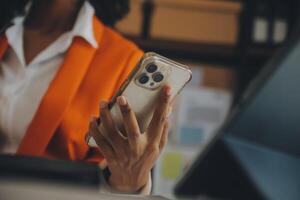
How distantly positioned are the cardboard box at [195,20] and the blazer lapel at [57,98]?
104cm

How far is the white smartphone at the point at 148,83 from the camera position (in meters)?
0.56

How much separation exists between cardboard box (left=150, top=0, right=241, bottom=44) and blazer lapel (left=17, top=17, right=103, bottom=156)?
3.41ft

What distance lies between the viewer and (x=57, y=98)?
2.53 feet

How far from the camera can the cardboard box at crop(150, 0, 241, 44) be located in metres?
1.85

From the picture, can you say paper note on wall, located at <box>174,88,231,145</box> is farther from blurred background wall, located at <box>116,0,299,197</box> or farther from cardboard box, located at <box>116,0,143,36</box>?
cardboard box, located at <box>116,0,143,36</box>

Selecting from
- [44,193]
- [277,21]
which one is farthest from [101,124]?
[277,21]

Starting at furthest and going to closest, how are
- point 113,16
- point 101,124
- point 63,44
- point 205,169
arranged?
point 113,16
point 63,44
point 205,169
point 101,124

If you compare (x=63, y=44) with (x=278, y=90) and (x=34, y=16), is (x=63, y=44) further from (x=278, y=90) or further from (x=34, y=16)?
(x=278, y=90)

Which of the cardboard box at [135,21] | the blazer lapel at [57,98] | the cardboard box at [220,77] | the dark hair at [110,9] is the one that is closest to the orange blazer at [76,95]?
A: the blazer lapel at [57,98]

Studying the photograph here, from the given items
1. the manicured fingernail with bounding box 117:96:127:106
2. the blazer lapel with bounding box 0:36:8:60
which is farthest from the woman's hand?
the blazer lapel with bounding box 0:36:8:60

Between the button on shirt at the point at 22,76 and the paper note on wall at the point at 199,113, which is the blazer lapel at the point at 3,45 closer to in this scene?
the button on shirt at the point at 22,76

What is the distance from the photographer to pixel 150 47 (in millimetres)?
1849

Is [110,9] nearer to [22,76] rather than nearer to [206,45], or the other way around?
[22,76]

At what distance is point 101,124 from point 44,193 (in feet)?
1.10
